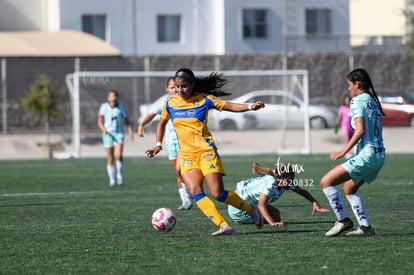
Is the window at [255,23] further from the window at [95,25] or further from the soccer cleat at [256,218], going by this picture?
the soccer cleat at [256,218]

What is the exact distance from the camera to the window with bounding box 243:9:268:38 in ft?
173

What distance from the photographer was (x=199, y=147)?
37.2 ft

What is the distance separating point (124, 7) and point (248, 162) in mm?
23023

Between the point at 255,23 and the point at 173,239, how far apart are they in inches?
1683

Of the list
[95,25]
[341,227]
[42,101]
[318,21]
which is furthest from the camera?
[318,21]

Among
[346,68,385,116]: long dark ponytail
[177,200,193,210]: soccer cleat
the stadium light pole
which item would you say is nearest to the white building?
the stadium light pole

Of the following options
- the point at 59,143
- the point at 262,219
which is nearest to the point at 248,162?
the point at 59,143

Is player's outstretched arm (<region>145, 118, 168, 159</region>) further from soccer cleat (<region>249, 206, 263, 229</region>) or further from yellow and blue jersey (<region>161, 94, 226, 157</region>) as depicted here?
soccer cleat (<region>249, 206, 263, 229</region>)

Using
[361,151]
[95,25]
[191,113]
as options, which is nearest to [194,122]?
[191,113]

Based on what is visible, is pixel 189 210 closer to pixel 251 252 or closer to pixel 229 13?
pixel 251 252

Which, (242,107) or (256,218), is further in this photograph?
(256,218)

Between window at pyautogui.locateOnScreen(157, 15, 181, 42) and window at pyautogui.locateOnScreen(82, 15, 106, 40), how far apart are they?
279 cm

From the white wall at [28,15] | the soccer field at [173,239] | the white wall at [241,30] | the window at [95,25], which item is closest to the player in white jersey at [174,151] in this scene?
the soccer field at [173,239]

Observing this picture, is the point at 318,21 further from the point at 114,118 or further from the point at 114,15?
the point at 114,118
